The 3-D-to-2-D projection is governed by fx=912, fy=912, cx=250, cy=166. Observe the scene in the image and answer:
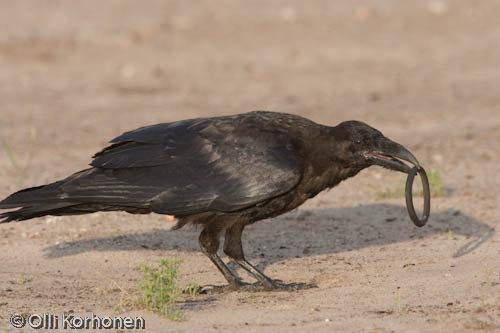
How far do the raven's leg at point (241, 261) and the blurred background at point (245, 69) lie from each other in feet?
11.6

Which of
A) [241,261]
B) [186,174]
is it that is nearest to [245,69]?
[241,261]

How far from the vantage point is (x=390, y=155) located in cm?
629

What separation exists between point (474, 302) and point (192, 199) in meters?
1.91

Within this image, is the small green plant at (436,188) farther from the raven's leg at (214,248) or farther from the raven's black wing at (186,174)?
the raven's leg at (214,248)

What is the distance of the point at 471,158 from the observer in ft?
33.3

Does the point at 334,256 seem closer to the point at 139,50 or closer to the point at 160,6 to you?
the point at 139,50

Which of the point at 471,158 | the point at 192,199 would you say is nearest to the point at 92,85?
the point at 471,158

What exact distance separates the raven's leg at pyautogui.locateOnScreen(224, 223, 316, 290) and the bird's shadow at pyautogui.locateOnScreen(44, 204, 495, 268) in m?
0.56


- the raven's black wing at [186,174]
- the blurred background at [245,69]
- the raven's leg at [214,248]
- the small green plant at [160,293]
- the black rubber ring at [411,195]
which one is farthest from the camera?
the blurred background at [245,69]

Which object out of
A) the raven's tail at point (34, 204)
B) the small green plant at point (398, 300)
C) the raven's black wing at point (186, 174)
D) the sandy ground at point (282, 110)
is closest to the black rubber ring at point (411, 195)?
the sandy ground at point (282, 110)

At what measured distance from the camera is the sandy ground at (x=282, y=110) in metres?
5.89

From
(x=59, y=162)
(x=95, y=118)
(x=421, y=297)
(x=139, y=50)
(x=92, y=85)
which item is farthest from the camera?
(x=139, y=50)

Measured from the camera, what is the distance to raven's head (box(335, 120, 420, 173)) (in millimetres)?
6254

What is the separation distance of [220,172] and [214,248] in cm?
63
